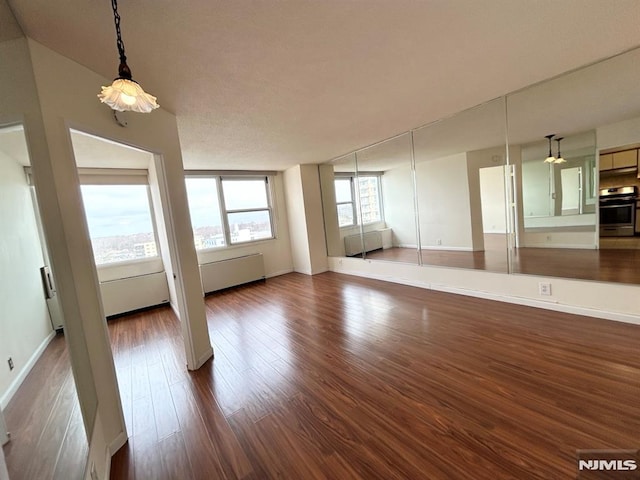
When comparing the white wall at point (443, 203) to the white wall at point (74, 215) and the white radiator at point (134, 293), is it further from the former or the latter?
the white wall at point (74, 215)

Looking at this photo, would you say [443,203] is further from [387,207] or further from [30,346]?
[30,346]

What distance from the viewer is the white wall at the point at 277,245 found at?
6.08 meters

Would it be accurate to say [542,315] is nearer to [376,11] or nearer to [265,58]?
[376,11]

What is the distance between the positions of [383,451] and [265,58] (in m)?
2.64

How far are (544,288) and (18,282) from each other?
175 inches

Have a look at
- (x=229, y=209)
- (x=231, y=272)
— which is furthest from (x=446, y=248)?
(x=229, y=209)

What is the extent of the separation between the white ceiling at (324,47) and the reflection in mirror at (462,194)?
4.66 feet

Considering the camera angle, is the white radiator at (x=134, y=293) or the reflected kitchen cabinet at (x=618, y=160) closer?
the reflected kitchen cabinet at (x=618, y=160)

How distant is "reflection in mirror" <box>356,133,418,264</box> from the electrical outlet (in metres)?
2.66

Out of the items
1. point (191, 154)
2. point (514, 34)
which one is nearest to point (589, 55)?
point (514, 34)

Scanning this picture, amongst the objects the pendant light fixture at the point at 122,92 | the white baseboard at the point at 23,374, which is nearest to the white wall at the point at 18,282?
the white baseboard at the point at 23,374

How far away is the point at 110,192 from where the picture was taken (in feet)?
14.0

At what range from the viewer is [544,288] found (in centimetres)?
305

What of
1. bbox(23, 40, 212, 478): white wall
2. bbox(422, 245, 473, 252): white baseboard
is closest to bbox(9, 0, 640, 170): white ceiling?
bbox(23, 40, 212, 478): white wall
